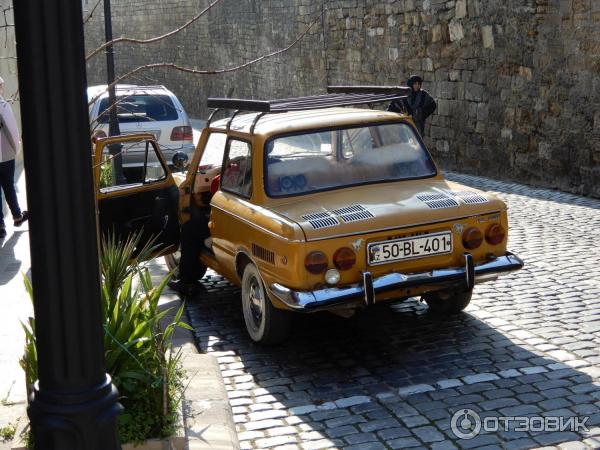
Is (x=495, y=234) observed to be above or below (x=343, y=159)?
below

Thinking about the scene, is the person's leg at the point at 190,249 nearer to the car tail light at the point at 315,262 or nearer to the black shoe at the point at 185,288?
the black shoe at the point at 185,288

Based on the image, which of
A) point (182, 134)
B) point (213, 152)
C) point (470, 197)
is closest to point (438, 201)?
point (470, 197)

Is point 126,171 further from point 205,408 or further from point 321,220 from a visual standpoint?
point 205,408

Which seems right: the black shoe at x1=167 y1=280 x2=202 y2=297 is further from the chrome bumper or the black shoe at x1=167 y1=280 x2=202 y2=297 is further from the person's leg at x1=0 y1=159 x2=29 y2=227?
the person's leg at x1=0 y1=159 x2=29 y2=227

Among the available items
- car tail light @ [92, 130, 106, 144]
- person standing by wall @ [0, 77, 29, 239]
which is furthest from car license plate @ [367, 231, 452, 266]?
person standing by wall @ [0, 77, 29, 239]

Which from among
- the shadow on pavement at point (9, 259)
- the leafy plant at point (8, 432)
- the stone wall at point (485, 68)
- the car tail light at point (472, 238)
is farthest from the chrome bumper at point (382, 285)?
the shadow on pavement at point (9, 259)

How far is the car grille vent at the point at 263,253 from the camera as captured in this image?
594 centimetres

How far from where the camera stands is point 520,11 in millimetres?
13359

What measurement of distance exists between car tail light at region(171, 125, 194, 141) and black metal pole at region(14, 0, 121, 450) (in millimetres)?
12572

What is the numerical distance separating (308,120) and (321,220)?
4.17 ft

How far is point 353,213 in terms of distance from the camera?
19.4 ft

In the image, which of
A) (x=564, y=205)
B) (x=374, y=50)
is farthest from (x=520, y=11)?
(x=374, y=50)

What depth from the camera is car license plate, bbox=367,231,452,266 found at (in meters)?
5.80

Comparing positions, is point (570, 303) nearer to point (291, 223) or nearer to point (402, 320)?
point (402, 320)
